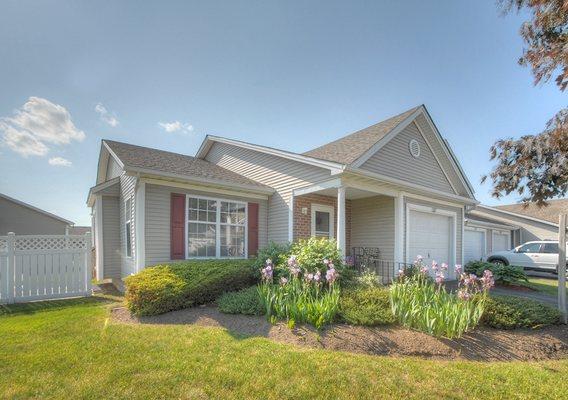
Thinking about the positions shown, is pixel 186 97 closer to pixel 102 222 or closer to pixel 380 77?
pixel 102 222

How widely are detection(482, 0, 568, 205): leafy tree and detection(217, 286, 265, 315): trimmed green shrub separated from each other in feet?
21.0

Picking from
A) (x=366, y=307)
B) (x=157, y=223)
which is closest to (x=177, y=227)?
(x=157, y=223)

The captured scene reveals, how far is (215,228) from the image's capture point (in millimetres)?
9195

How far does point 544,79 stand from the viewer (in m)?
5.18

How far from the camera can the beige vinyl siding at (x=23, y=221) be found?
66.5 feet

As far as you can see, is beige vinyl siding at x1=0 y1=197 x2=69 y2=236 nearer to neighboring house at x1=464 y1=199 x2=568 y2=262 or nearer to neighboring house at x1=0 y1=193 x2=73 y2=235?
neighboring house at x1=0 y1=193 x2=73 y2=235

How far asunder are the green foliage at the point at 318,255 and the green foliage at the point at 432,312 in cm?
190

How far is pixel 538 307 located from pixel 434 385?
4509mm

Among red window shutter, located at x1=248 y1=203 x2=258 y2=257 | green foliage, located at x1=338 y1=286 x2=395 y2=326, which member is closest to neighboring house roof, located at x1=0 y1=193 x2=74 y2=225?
red window shutter, located at x1=248 y1=203 x2=258 y2=257

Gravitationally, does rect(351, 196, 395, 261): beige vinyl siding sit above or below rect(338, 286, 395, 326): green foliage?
above

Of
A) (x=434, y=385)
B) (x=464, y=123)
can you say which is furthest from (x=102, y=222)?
(x=464, y=123)

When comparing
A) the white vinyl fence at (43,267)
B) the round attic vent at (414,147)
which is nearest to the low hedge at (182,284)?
the white vinyl fence at (43,267)

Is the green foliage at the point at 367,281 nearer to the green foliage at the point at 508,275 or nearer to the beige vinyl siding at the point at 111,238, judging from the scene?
the green foliage at the point at 508,275

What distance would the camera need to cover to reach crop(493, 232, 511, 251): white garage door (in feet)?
67.7
